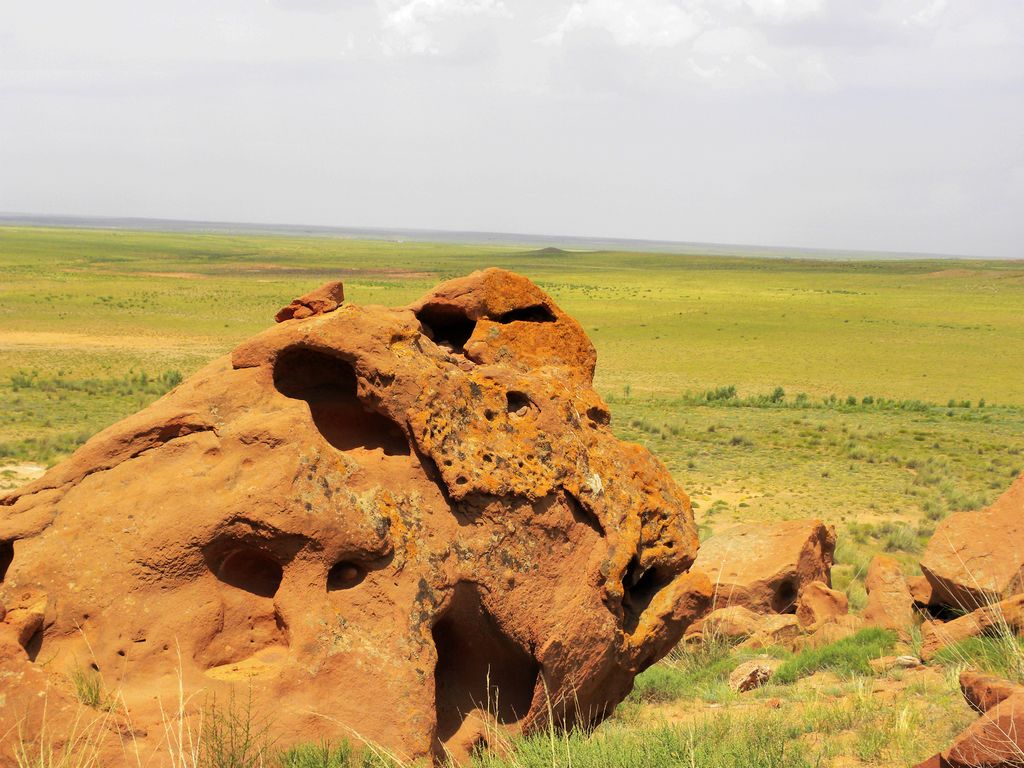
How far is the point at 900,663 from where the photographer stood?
28.7 feet

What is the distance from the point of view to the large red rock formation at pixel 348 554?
5.22 m

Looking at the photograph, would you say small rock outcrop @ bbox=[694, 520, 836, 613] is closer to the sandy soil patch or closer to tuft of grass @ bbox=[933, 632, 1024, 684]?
tuft of grass @ bbox=[933, 632, 1024, 684]

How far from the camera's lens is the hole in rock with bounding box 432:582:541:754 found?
5.96m

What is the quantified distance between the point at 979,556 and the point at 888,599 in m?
1.05

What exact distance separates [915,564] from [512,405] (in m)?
9.64

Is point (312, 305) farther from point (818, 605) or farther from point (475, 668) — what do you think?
point (818, 605)

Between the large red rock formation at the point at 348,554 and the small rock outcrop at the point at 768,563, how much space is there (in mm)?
4466

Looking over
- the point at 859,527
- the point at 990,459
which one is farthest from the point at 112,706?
the point at 990,459

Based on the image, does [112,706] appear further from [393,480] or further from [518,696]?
[518,696]

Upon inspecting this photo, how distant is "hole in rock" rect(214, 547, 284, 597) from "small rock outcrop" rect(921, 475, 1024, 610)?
23.0 feet

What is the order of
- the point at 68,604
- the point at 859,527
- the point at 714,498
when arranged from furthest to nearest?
the point at 714,498
the point at 859,527
the point at 68,604

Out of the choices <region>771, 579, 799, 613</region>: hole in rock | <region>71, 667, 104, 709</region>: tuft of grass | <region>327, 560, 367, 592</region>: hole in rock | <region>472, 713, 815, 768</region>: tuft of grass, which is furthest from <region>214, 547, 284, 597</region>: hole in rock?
<region>771, 579, 799, 613</region>: hole in rock

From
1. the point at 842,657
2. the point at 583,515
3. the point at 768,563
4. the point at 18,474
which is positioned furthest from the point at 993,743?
the point at 18,474

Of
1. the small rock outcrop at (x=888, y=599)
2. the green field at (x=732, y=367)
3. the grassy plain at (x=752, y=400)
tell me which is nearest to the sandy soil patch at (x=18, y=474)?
the grassy plain at (x=752, y=400)
